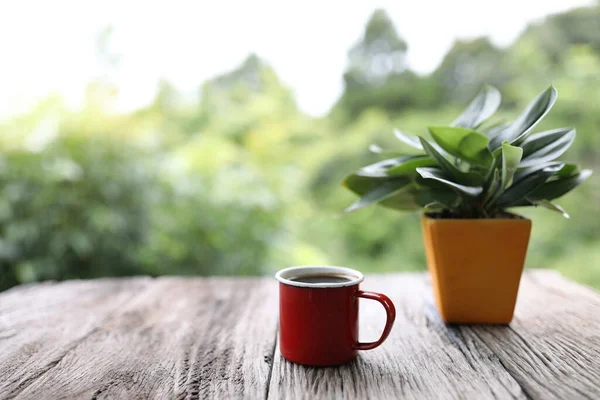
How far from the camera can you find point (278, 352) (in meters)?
0.70

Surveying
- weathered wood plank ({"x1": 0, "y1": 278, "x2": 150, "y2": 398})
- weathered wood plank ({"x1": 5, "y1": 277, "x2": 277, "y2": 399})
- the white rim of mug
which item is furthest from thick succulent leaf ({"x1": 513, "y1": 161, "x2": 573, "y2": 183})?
weathered wood plank ({"x1": 0, "y1": 278, "x2": 150, "y2": 398})

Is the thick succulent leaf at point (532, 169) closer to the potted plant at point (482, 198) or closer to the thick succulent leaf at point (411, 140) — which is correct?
the potted plant at point (482, 198)

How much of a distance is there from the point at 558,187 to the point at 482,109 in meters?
0.18

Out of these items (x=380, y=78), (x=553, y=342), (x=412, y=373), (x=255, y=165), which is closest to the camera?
(x=412, y=373)

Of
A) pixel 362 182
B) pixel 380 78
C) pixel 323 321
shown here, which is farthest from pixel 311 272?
pixel 380 78

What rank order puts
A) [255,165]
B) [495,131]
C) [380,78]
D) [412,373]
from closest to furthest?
1. [412,373]
2. [495,131]
3. [255,165]
4. [380,78]

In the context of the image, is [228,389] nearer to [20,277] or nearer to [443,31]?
[20,277]

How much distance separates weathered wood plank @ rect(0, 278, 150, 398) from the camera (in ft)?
2.16

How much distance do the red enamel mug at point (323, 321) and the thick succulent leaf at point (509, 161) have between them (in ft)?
0.86

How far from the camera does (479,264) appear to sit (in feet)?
2.55

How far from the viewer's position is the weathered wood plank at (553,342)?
577 millimetres

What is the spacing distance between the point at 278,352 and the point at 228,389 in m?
0.13

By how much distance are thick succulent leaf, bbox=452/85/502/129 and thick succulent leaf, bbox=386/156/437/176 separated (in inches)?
4.1

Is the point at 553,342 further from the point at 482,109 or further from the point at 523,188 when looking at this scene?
the point at 482,109
